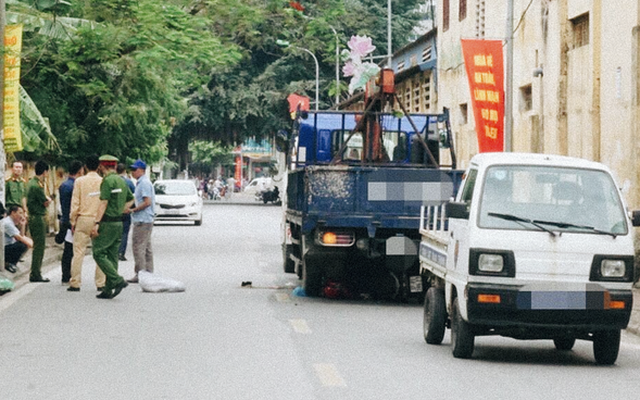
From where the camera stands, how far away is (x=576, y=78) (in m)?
25.7

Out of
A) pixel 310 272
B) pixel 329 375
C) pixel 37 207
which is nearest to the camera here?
pixel 329 375

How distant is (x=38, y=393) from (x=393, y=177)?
7756mm

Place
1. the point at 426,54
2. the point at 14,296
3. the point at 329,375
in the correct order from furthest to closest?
the point at 426,54 → the point at 14,296 → the point at 329,375

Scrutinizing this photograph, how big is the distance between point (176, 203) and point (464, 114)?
10259 millimetres

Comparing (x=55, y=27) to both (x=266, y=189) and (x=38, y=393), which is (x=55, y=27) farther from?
(x=266, y=189)

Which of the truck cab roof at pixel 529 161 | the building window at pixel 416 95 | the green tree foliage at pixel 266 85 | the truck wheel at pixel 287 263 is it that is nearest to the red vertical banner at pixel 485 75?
the truck wheel at pixel 287 263

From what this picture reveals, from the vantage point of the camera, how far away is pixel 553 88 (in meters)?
27.2

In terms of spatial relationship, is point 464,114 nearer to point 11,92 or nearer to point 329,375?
point 11,92

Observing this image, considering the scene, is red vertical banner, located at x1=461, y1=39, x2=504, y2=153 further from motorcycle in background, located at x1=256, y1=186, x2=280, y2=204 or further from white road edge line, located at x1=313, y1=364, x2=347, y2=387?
motorcycle in background, located at x1=256, y1=186, x2=280, y2=204

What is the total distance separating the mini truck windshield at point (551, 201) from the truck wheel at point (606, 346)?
0.86 m

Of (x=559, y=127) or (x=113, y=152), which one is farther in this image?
(x=113, y=152)

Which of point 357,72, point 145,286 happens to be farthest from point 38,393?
point 357,72

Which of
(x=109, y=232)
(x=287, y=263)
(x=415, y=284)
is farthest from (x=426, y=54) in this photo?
(x=109, y=232)

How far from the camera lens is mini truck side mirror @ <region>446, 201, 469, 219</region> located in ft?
37.3
